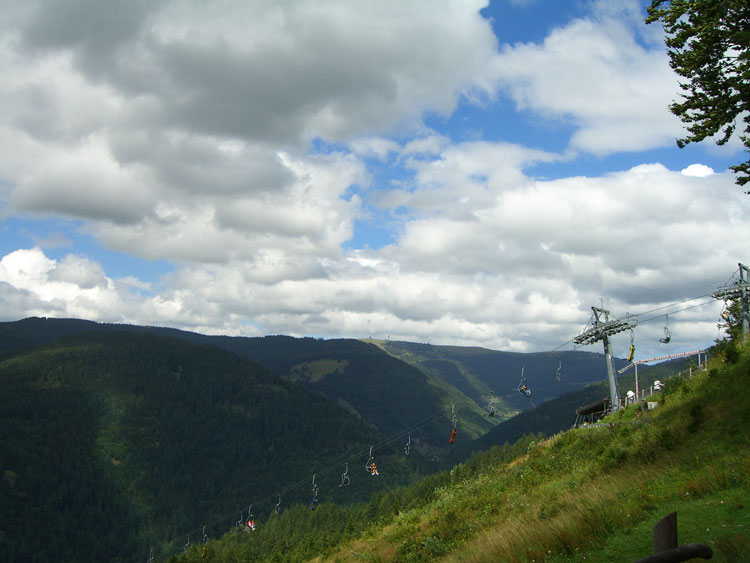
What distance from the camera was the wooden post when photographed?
234 inches

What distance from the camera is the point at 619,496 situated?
15766 millimetres

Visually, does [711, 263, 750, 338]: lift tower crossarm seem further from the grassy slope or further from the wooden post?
the wooden post

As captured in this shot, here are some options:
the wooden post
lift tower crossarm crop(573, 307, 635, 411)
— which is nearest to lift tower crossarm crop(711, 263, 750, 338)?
lift tower crossarm crop(573, 307, 635, 411)

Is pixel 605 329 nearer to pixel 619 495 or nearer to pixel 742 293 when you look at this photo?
pixel 742 293

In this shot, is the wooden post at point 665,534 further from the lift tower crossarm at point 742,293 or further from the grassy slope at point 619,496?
the lift tower crossarm at point 742,293

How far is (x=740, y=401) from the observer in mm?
20656

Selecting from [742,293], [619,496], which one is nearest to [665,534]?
[619,496]

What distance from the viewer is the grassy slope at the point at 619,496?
1256cm

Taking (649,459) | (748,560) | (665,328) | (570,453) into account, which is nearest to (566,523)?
(748,560)

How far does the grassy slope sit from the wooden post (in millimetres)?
4182

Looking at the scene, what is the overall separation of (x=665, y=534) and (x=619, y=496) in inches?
438

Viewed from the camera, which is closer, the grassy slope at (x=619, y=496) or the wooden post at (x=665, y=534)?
the wooden post at (x=665, y=534)

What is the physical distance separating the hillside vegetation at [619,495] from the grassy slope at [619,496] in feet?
0.14

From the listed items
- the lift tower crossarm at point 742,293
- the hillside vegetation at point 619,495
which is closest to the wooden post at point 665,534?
the hillside vegetation at point 619,495
